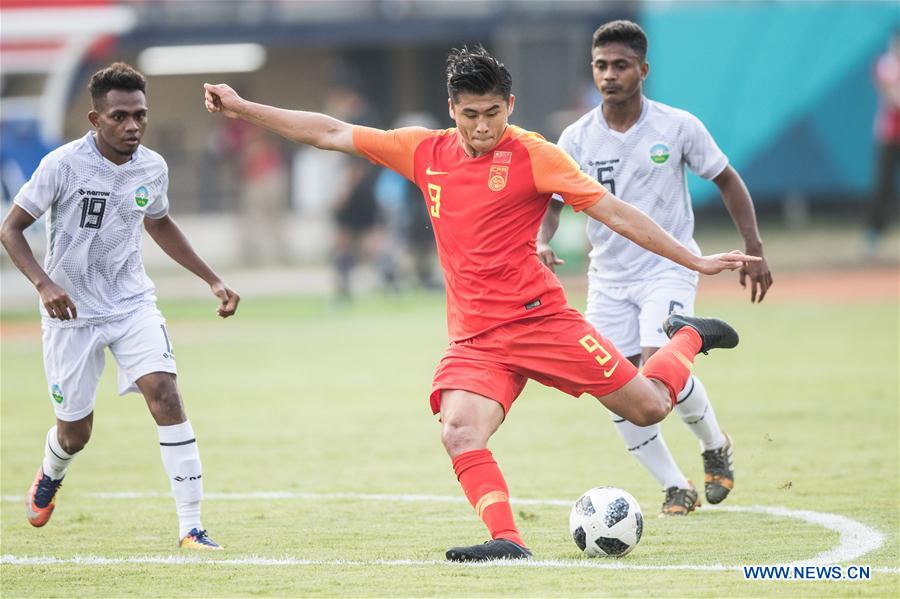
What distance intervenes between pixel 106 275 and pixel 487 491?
95.5 inches

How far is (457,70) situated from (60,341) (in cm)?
261

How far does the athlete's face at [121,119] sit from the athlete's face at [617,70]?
8.11ft

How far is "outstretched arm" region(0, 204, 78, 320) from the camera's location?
6.82 m

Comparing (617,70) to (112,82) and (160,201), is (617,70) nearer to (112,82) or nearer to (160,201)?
(160,201)

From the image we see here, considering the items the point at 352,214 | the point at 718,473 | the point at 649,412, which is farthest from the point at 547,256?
the point at 352,214

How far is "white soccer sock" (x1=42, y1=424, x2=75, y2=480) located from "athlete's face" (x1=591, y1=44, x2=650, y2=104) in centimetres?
351

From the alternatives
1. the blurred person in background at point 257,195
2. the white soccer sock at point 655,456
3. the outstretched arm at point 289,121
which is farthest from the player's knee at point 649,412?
Answer: the blurred person in background at point 257,195

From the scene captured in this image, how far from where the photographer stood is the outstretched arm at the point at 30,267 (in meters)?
6.82

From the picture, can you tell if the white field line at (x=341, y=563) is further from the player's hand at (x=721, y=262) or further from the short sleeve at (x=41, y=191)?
the short sleeve at (x=41, y=191)

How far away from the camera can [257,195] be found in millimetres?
26188

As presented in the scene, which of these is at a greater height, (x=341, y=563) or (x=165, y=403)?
(x=165, y=403)

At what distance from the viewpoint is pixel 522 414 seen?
12.2 metres

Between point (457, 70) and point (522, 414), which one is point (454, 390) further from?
point (522, 414)

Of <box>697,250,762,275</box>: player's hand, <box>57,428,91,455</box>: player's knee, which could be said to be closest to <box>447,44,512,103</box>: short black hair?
<box>697,250,762,275</box>: player's hand
